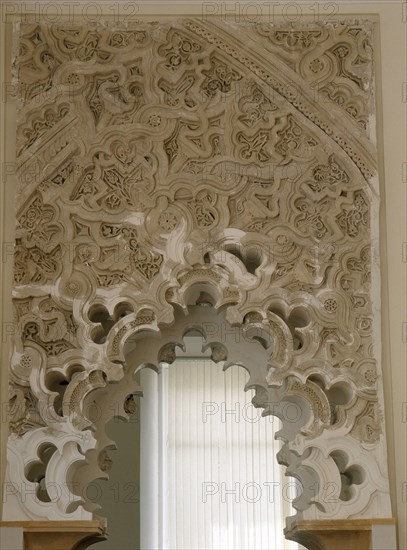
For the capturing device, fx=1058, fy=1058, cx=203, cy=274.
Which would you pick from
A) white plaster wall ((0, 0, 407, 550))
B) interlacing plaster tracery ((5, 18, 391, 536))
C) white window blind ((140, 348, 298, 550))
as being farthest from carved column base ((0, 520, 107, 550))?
white window blind ((140, 348, 298, 550))

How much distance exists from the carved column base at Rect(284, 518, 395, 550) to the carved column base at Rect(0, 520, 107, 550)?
737mm

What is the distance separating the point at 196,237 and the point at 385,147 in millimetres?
842

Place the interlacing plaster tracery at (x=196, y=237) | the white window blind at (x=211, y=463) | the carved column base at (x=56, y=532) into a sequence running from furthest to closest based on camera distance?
1. the white window blind at (x=211, y=463)
2. the interlacing plaster tracery at (x=196, y=237)
3. the carved column base at (x=56, y=532)

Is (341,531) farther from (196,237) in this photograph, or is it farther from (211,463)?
(211,463)

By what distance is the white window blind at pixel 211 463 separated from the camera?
7625 mm

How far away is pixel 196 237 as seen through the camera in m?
4.07

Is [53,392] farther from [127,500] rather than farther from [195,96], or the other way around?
[127,500]

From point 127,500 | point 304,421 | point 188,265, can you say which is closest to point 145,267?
point 188,265

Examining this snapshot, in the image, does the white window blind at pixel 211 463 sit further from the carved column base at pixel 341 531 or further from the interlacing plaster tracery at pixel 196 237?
the carved column base at pixel 341 531

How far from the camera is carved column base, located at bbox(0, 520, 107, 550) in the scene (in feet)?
12.2

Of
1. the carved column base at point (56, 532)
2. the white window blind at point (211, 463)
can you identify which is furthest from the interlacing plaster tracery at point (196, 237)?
the white window blind at point (211, 463)

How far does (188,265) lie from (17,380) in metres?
0.77

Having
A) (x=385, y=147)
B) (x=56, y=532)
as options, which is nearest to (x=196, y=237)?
(x=385, y=147)

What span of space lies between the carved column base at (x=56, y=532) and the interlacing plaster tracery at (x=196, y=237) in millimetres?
42
